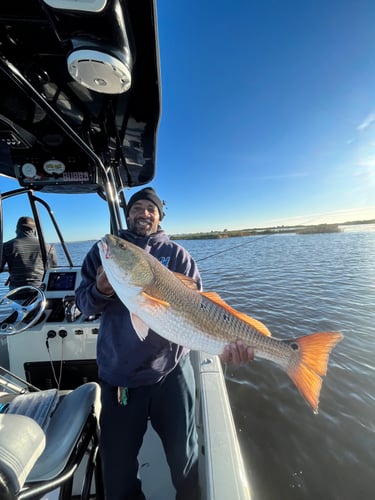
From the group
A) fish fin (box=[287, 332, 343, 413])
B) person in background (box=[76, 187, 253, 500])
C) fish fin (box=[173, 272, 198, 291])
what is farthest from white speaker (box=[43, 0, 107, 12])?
fish fin (box=[287, 332, 343, 413])

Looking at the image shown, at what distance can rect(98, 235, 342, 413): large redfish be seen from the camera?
1.74 m

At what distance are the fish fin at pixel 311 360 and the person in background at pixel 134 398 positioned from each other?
0.45m

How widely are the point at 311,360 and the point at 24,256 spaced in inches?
212

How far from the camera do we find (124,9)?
1269 mm

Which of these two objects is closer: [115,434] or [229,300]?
[115,434]

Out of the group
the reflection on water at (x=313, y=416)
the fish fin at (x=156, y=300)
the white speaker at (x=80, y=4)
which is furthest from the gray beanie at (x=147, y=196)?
the reflection on water at (x=313, y=416)

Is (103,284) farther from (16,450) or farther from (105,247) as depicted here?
(16,450)

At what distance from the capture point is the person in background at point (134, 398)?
1792mm

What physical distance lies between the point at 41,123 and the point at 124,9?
1.90 m

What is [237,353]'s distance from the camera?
6.08 ft

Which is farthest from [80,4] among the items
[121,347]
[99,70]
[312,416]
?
[312,416]

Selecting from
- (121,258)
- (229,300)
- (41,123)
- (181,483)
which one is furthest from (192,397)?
(229,300)

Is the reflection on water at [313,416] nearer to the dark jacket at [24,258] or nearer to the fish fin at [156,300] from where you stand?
the fish fin at [156,300]

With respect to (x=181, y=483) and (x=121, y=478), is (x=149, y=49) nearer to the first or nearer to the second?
(x=121, y=478)
